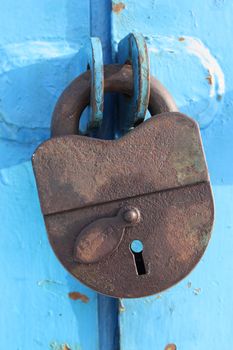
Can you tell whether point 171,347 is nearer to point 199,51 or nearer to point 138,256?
point 138,256

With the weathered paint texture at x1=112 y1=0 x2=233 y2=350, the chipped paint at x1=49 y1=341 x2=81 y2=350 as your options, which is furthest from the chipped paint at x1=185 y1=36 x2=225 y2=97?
the chipped paint at x1=49 y1=341 x2=81 y2=350

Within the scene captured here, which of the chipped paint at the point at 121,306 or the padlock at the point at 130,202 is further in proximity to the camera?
the chipped paint at the point at 121,306

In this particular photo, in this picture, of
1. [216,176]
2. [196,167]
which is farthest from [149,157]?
[216,176]

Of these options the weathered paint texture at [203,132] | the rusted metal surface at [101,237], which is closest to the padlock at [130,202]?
the rusted metal surface at [101,237]

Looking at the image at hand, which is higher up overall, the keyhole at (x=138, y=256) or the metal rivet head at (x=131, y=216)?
the metal rivet head at (x=131, y=216)

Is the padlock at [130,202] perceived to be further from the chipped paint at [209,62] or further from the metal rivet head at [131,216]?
the chipped paint at [209,62]

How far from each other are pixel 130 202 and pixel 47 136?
184 millimetres

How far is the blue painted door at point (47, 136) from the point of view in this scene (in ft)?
2.42

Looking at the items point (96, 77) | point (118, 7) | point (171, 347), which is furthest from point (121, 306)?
point (118, 7)

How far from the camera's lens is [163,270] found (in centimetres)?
66

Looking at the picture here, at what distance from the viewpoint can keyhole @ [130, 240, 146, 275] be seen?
66 centimetres

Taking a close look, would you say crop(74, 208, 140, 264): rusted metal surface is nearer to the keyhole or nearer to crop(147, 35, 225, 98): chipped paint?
the keyhole

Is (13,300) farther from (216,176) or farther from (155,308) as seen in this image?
(216,176)

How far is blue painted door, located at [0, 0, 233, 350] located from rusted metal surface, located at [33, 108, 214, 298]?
105mm
